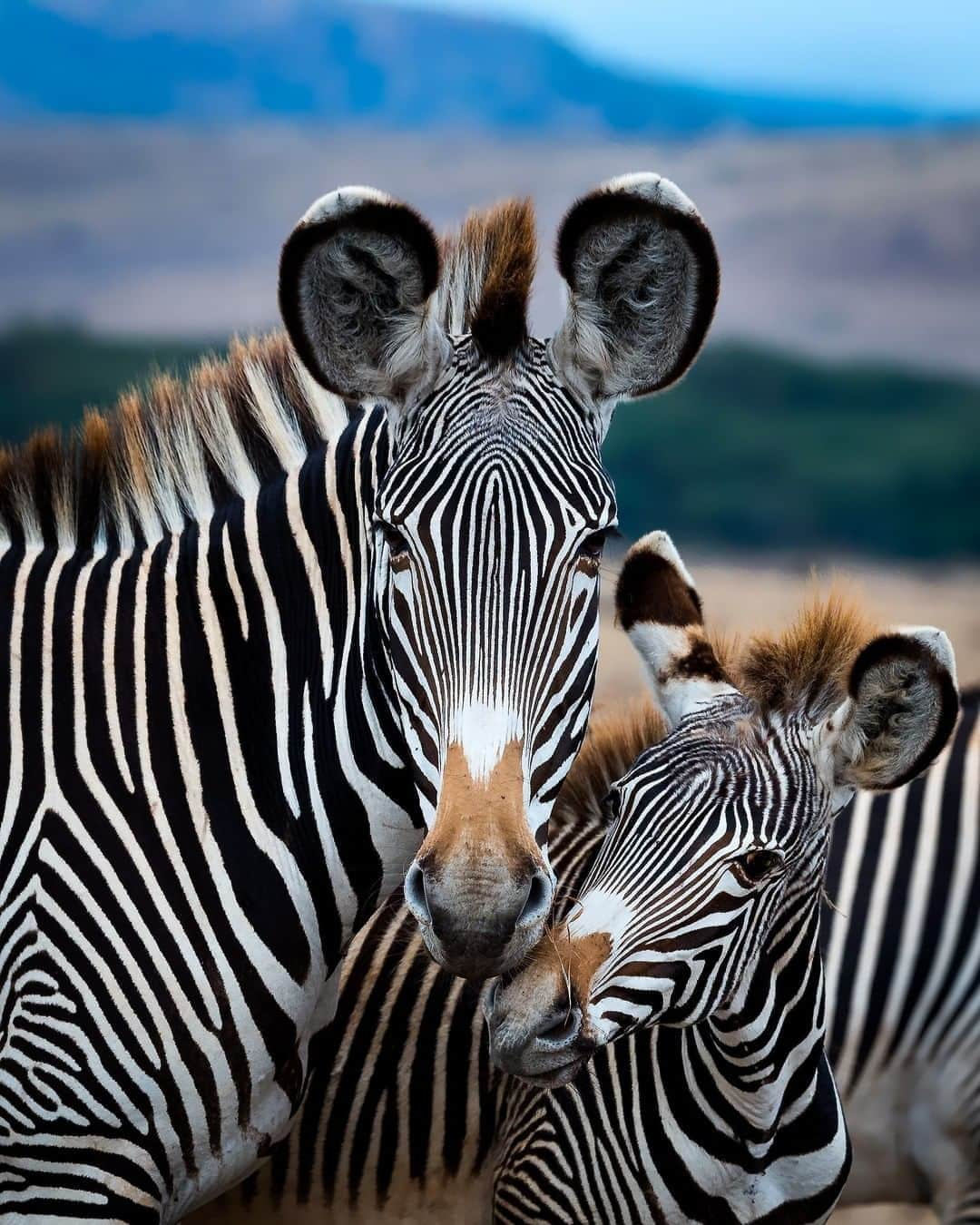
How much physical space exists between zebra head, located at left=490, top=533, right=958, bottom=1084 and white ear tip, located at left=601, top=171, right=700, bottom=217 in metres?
1.20

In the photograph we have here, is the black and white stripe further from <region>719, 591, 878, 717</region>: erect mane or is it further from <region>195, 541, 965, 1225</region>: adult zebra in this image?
<region>719, 591, 878, 717</region>: erect mane

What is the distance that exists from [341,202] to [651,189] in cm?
72

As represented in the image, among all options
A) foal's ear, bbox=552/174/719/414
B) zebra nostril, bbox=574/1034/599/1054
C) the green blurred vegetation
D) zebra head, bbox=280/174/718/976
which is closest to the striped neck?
zebra nostril, bbox=574/1034/599/1054

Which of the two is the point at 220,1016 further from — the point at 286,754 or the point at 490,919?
the point at 490,919

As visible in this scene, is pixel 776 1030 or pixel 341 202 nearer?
pixel 341 202

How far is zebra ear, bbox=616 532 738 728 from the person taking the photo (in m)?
4.04

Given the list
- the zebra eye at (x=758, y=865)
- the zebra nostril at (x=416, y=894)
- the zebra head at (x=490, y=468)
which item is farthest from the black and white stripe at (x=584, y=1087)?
the zebra nostril at (x=416, y=894)

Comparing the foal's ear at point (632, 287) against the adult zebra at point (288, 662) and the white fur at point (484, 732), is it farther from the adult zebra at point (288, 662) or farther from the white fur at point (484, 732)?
the white fur at point (484, 732)

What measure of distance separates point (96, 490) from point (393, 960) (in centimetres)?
187

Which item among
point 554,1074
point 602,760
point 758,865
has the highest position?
point 602,760

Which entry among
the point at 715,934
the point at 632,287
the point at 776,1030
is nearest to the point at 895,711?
the point at 715,934

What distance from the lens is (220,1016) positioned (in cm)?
339

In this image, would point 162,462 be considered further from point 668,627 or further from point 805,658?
point 805,658

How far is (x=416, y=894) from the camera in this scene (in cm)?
293
